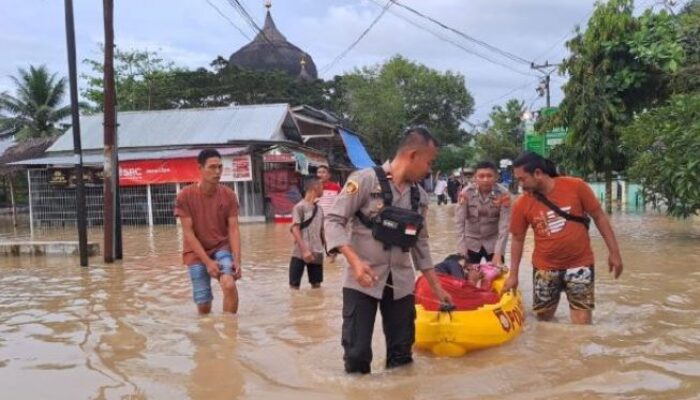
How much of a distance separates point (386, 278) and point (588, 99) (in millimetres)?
13687

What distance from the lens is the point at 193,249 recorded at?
5996 millimetres

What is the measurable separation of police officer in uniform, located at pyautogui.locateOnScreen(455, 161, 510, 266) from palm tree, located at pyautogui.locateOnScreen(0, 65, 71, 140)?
106 feet

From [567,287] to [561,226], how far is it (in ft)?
1.77

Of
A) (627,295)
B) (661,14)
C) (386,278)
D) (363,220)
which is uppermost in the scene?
(661,14)

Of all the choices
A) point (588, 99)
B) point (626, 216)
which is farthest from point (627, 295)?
point (626, 216)

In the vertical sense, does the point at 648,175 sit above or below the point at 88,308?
above

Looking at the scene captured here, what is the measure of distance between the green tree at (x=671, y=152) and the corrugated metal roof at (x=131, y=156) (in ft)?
41.7

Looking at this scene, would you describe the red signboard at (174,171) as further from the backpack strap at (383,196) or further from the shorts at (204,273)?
the backpack strap at (383,196)

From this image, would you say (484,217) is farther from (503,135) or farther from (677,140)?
(503,135)

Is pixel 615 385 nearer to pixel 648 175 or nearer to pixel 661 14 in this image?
pixel 648 175

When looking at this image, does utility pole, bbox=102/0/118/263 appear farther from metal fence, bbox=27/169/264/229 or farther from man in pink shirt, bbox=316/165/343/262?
metal fence, bbox=27/169/264/229

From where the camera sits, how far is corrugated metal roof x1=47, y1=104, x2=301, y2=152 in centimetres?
2369

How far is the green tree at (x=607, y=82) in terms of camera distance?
15.7 m

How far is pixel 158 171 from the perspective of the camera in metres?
23.0
